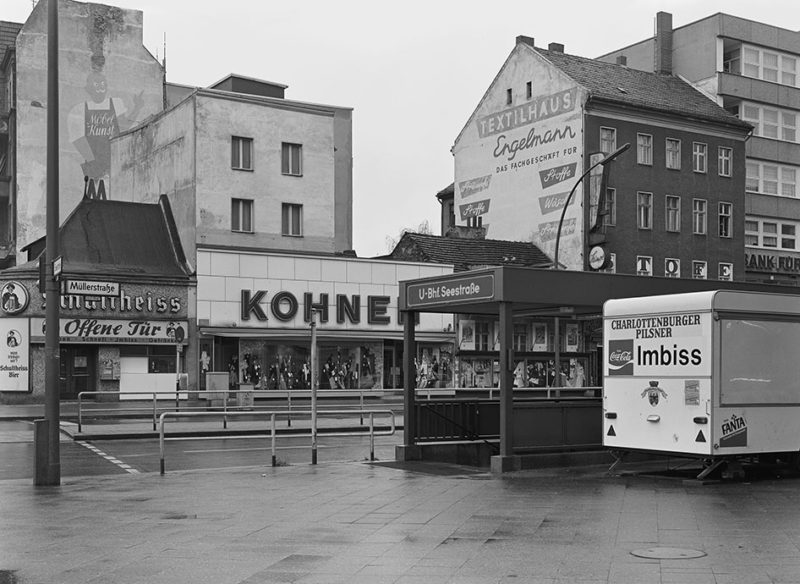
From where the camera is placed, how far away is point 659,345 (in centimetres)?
1616

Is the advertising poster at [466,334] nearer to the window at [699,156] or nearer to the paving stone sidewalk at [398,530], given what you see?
the window at [699,156]

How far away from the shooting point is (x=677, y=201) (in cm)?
5466

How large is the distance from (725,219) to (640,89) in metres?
7.83

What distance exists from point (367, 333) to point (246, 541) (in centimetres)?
3811

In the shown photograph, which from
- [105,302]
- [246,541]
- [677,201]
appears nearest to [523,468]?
[246,541]

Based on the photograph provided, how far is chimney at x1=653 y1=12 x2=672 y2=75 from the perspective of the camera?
195ft

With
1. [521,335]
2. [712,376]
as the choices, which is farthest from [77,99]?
[712,376]

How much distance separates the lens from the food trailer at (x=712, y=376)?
15359 mm

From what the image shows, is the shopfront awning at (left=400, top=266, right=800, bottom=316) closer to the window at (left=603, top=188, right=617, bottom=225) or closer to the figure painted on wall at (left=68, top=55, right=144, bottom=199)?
the window at (left=603, top=188, right=617, bottom=225)

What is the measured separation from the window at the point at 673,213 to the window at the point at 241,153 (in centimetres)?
2017

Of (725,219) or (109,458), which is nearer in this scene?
(109,458)

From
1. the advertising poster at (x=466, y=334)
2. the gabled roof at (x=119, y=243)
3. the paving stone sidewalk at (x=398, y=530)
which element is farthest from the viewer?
the advertising poster at (x=466, y=334)

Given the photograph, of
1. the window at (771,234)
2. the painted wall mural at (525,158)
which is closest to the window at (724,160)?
the window at (771,234)

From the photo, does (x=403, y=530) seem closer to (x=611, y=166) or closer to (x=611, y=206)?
(x=611, y=166)
